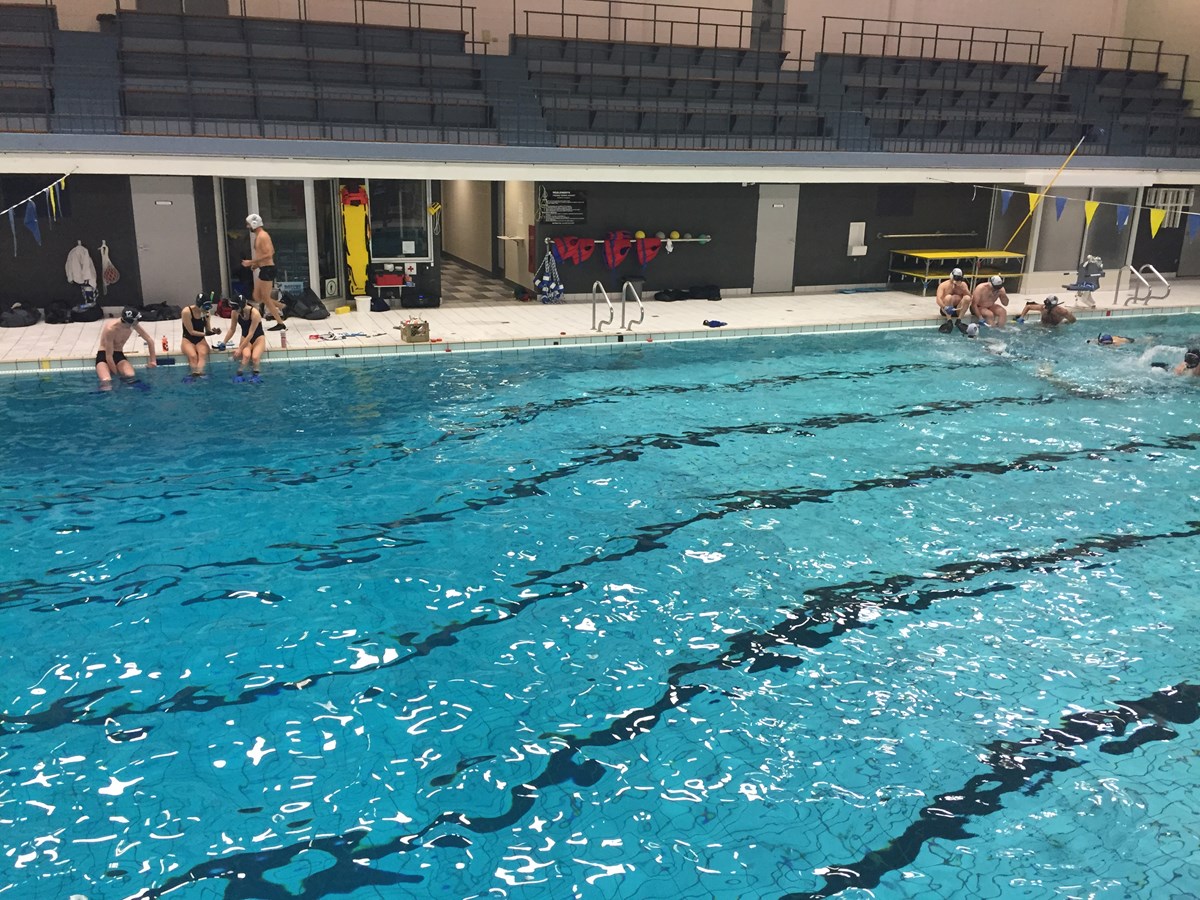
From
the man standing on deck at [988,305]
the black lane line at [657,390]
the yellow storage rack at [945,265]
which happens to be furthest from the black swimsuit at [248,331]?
the yellow storage rack at [945,265]

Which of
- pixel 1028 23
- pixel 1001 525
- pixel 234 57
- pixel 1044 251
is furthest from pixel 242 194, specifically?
pixel 1028 23

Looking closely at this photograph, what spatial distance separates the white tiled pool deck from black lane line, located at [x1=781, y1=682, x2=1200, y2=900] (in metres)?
8.26

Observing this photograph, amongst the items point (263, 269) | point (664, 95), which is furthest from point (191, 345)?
point (664, 95)

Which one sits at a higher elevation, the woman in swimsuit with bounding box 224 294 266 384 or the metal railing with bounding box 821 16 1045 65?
the metal railing with bounding box 821 16 1045 65

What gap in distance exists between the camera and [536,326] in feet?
42.0

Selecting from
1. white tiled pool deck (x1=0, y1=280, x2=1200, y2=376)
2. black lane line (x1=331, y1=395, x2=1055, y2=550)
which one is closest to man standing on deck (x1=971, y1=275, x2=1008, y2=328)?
white tiled pool deck (x1=0, y1=280, x2=1200, y2=376)

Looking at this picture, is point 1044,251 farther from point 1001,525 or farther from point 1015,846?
point 1015,846

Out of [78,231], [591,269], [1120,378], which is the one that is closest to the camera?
[1120,378]

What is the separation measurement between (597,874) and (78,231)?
39.3 ft

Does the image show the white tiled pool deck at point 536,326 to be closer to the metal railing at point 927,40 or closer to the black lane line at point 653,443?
the black lane line at point 653,443

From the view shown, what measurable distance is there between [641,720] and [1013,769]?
5.75ft

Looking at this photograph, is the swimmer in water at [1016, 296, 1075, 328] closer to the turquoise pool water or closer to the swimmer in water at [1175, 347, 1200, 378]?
the swimmer in water at [1175, 347, 1200, 378]

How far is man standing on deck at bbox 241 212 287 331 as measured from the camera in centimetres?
1147

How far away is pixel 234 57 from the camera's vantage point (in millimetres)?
13516
